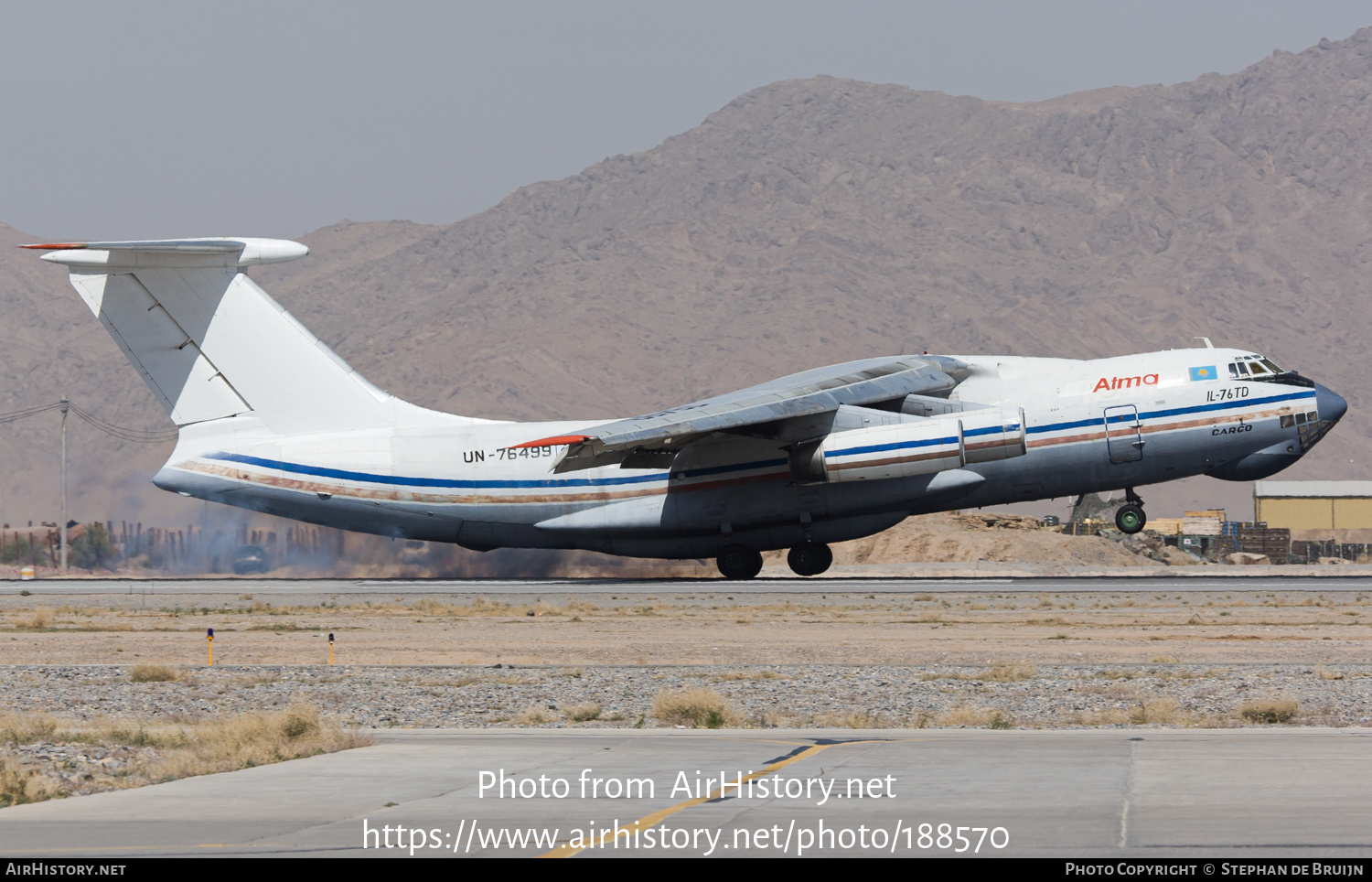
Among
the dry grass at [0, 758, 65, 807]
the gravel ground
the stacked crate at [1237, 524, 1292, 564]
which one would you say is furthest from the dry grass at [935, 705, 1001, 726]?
the stacked crate at [1237, 524, 1292, 564]

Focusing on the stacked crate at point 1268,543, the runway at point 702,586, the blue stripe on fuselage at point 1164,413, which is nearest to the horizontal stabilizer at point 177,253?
the runway at point 702,586

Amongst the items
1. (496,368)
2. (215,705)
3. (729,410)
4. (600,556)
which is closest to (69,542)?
(600,556)

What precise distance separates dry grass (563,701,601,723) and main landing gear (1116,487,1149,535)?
17827mm

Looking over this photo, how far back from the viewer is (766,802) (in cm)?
786

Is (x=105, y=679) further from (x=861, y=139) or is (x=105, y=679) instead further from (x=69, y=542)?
(x=861, y=139)

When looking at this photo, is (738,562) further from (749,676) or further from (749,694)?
(749,694)

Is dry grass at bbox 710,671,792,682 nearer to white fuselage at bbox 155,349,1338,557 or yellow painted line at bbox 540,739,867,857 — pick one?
yellow painted line at bbox 540,739,867,857

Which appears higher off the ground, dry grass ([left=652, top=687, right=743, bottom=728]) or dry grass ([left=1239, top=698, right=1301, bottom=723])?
dry grass ([left=652, top=687, right=743, bottom=728])

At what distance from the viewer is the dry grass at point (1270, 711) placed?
11.8 m

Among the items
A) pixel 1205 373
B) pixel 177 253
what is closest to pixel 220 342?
pixel 177 253

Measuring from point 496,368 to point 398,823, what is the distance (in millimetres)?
98788

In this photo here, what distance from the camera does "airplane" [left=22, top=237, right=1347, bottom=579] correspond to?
27.9 m

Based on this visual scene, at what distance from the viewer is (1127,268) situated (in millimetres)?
116688

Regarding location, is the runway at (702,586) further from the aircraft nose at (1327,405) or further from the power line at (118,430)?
the power line at (118,430)
